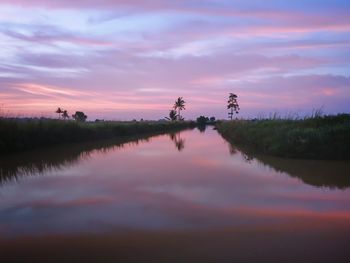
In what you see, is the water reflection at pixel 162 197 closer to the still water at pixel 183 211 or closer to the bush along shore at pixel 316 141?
the still water at pixel 183 211

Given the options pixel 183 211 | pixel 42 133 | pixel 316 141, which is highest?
pixel 316 141

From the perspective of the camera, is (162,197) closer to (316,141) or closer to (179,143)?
(316,141)

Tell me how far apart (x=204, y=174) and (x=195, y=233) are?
213 inches

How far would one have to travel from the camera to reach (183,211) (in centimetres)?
633

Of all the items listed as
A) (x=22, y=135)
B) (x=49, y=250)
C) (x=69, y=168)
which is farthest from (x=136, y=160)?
(x=49, y=250)

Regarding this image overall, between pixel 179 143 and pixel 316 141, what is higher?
pixel 316 141

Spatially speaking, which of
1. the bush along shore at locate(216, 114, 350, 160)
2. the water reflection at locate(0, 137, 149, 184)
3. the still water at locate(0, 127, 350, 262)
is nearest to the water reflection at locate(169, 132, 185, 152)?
the bush along shore at locate(216, 114, 350, 160)

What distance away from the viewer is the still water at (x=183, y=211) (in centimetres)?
463

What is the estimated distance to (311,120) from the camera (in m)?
16.8

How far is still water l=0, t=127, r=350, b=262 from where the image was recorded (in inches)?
182

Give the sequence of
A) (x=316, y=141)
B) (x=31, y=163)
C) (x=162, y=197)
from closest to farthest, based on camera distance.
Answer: (x=162, y=197) < (x=31, y=163) < (x=316, y=141)

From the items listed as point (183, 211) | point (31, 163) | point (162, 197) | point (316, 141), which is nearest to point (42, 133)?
point (31, 163)

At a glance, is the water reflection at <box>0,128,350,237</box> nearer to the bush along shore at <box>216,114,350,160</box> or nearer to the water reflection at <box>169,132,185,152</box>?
the bush along shore at <box>216,114,350,160</box>

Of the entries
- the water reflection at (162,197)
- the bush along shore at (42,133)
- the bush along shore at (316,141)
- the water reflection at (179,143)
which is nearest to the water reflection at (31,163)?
the water reflection at (162,197)
